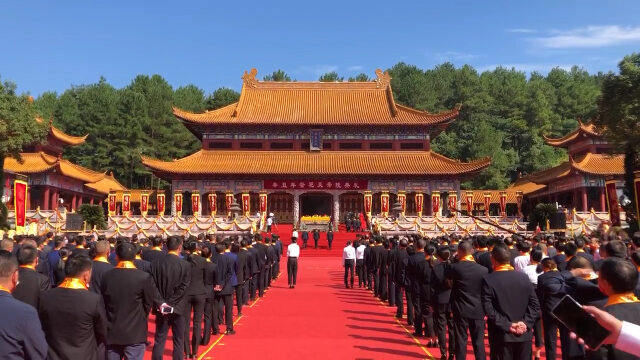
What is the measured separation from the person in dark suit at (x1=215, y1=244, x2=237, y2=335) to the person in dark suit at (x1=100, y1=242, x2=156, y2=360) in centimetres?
367

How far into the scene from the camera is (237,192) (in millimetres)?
36125

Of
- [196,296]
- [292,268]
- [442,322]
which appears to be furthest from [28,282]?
[292,268]

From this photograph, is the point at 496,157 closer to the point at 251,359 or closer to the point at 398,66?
the point at 398,66

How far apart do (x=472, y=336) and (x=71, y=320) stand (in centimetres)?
439

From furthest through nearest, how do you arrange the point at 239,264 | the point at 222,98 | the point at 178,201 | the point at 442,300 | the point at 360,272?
the point at 222,98
the point at 178,201
the point at 360,272
the point at 239,264
the point at 442,300

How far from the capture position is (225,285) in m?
9.00

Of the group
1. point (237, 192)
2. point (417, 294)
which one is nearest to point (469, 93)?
point (237, 192)

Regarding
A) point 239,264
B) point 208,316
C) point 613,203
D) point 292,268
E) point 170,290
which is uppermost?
point 613,203

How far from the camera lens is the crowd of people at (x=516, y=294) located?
3080 mm

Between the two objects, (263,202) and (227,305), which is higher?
(263,202)

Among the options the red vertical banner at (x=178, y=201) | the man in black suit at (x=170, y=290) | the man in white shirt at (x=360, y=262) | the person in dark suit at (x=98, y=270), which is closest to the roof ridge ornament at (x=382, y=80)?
the red vertical banner at (x=178, y=201)

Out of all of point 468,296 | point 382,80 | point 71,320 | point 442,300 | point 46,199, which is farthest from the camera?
point 382,80

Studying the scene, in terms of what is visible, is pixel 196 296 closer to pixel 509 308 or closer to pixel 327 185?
pixel 509 308

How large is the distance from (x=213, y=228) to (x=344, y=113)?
1667 centimetres
